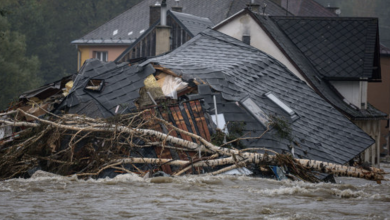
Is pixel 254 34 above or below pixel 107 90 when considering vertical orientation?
above

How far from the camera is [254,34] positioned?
24.3 m

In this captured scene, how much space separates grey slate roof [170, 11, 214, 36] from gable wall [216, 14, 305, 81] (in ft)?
21.7

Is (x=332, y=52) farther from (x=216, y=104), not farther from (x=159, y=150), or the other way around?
(x=159, y=150)

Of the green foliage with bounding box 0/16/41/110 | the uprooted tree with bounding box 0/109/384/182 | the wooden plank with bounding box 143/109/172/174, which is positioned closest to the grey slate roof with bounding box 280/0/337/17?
the green foliage with bounding box 0/16/41/110

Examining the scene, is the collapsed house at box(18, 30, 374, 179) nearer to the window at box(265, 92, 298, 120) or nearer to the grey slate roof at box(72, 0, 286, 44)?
the window at box(265, 92, 298, 120)

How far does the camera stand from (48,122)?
14758mm

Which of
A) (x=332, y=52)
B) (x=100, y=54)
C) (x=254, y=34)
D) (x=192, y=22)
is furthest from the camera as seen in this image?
(x=100, y=54)

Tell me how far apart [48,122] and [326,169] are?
20.0 ft

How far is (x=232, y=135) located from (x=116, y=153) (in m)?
2.71

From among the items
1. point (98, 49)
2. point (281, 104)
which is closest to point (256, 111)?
point (281, 104)

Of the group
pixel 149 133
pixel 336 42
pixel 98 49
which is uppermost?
pixel 98 49

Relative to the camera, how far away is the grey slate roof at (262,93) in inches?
639

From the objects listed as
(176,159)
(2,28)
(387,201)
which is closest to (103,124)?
(176,159)

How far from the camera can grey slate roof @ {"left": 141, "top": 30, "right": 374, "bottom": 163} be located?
1623cm
